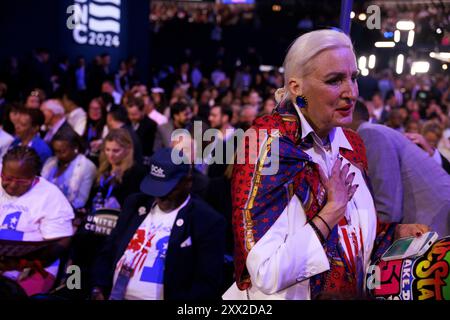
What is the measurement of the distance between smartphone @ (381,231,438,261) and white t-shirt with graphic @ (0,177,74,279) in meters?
2.98

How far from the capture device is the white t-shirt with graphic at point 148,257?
409 centimetres

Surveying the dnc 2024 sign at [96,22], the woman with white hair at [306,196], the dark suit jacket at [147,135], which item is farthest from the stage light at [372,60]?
the dnc 2024 sign at [96,22]

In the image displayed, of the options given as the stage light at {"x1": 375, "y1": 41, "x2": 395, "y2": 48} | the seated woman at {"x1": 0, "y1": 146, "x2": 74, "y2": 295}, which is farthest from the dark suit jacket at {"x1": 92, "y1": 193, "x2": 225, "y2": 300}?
the stage light at {"x1": 375, "y1": 41, "x2": 395, "y2": 48}

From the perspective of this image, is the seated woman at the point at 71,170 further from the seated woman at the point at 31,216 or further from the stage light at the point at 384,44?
the stage light at the point at 384,44

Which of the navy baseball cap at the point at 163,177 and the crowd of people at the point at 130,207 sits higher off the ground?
the navy baseball cap at the point at 163,177

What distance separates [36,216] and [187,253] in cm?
115

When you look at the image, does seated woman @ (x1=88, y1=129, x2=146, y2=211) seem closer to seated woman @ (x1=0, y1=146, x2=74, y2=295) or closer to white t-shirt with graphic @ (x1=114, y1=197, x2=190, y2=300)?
seated woman @ (x1=0, y1=146, x2=74, y2=295)

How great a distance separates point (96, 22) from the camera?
1803cm

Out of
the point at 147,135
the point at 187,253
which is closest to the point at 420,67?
the point at 187,253

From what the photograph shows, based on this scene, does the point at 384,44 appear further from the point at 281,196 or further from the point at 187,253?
the point at 281,196

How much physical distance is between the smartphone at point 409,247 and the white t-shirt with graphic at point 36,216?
2.98 metres

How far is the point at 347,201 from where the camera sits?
2047 mm

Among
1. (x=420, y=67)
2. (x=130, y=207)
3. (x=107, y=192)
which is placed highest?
(x=420, y=67)

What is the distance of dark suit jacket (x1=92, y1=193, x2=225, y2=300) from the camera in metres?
4.11
